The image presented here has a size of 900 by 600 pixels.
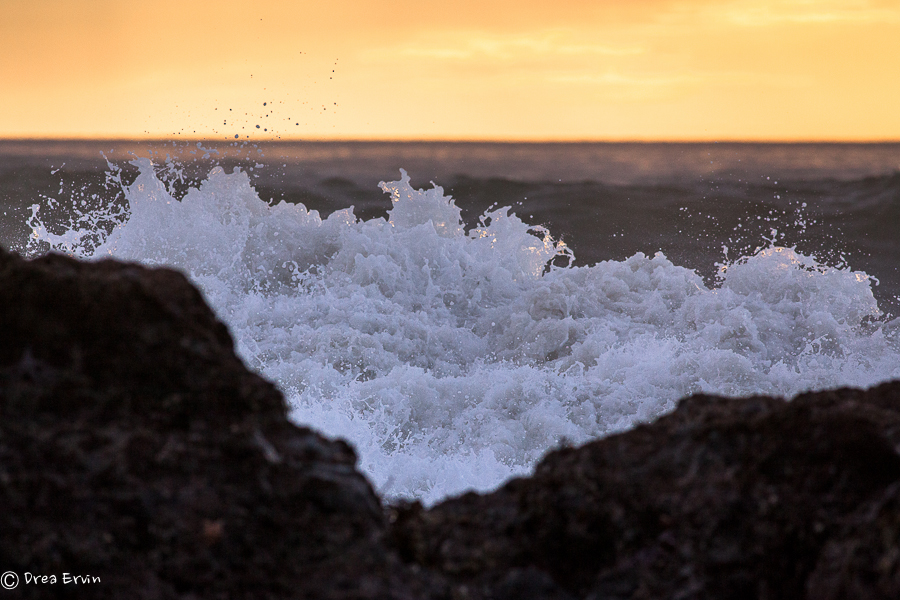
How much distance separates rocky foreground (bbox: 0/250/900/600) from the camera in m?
1.37

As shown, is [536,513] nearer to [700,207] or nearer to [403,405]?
[403,405]

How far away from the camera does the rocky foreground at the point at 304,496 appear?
4.50 ft

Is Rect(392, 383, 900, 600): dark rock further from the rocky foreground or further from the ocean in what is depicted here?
the ocean

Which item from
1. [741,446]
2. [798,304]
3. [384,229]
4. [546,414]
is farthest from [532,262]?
[741,446]

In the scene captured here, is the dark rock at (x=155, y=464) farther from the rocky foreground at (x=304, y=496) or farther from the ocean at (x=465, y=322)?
the ocean at (x=465, y=322)

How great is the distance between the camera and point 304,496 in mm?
1484

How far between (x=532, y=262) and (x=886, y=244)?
27.6 feet

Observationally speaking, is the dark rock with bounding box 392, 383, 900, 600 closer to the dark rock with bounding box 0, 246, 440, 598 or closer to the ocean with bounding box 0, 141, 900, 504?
the dark rock with bounding box 0, 246, 440, 598

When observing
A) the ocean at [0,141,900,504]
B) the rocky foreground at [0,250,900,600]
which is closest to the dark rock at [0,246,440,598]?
the rocky foreground at [0,250,900,600]

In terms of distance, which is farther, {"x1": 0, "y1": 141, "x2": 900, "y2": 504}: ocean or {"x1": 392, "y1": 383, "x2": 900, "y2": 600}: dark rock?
{"x1": 0, "y1": 141, "x2": 900, "y2": 504}: ocean

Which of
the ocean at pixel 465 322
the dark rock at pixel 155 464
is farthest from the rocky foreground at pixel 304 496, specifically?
the ocean at pixel 465 322

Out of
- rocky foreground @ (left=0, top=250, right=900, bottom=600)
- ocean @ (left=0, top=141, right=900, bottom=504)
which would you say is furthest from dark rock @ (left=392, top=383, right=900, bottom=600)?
ocean @ (left=0, top=141, right=900, bottom=504)

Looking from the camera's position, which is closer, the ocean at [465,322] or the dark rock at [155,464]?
the dark rock at [155,464]

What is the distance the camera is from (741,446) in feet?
5.24
